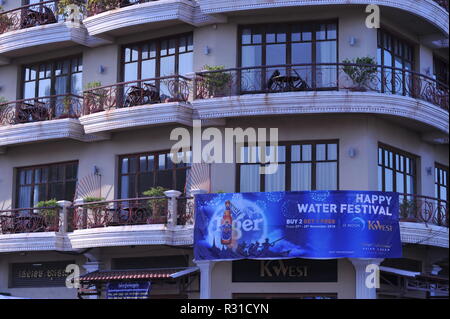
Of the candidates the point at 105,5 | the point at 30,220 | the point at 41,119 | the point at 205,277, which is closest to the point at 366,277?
the point at 205,277

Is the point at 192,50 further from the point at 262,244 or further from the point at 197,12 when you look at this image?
the point at 262,244

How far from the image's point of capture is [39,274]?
25.7 metres

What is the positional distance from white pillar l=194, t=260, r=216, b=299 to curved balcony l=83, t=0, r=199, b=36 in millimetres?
6383

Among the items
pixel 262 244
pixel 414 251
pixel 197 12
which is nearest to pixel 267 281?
pixel 262 244

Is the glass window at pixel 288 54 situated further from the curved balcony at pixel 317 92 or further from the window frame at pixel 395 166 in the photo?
the window frame at pixel 395 166

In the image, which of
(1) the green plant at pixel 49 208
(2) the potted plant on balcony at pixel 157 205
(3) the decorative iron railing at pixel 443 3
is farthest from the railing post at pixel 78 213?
(3) the decorative iron railing at pixel 443 3

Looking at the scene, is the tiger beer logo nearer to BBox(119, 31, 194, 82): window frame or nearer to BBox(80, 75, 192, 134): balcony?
BBox(80, 75, 192, 134): balcony

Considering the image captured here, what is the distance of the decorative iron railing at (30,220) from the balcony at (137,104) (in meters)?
2.63

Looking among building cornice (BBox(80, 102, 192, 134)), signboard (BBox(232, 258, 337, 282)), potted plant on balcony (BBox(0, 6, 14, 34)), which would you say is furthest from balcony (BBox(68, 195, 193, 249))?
potted plant on balcony (BBox(0, 6, 14, 34))

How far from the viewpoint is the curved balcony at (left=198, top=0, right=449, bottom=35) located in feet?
72.0

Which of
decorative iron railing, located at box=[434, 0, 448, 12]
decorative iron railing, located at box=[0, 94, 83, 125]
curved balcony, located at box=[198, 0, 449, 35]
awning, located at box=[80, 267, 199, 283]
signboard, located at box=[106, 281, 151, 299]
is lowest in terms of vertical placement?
signboard, located at box=[106, 281, 151, 299]

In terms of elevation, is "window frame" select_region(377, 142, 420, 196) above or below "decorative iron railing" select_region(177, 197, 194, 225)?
above

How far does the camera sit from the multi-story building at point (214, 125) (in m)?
21.8

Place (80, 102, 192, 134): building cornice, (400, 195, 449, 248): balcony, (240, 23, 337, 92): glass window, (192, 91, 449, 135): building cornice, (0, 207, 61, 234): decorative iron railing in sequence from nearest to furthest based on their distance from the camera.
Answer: (192, 91, 449, 135): building cornice → (400, 195, 449, 248): balcony → (240, 23, 337, 92): glass window → (80, 102, 192, 134): building cornice → (0, 207, 61, 234): decorative iron railing
